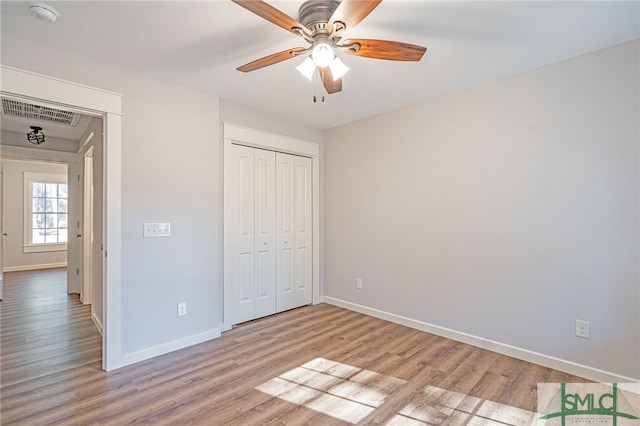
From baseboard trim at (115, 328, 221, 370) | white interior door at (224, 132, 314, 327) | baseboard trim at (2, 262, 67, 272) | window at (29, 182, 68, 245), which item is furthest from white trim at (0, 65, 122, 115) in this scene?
window at (29, 182, 68, 245)

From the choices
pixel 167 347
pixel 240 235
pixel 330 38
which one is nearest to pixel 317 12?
pixel 330 38

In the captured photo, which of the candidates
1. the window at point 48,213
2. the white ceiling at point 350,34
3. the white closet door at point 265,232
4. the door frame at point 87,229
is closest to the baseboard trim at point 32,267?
the window at point 48,213

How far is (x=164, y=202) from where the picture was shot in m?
2.71

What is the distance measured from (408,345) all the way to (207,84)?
3103mm

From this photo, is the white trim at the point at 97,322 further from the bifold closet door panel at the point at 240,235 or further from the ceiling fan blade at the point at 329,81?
the ceiling fan blade at the point at 329,81

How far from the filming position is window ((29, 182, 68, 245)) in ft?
22.0

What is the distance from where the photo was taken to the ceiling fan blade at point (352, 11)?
4.55 feet

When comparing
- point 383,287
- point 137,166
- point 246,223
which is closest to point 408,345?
point 383,287

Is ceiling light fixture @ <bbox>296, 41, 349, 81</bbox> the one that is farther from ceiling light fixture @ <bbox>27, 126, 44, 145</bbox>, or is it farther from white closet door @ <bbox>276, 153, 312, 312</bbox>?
ceiling light fixture @ <bbox>27, 126, 44, 145</bbox>

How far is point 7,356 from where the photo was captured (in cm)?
258

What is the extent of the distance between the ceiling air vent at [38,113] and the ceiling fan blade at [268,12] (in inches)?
107

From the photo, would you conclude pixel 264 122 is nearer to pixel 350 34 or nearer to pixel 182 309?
pixel 350 34

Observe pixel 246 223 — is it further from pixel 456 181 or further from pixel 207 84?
pixel 456 181

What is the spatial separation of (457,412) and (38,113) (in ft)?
15.7
